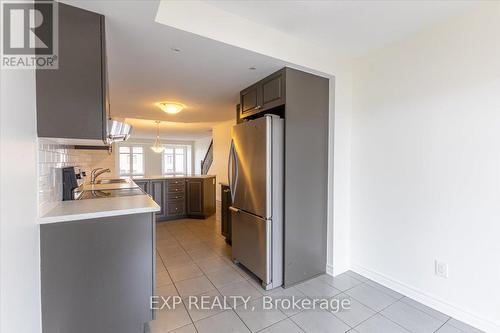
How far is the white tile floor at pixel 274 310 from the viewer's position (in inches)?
68.8

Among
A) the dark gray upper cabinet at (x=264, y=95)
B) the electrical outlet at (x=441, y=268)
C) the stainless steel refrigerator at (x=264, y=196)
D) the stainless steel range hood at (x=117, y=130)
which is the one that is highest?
the dark gray upper cabinet at (x=264, y=95)

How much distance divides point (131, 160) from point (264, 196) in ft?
29.5

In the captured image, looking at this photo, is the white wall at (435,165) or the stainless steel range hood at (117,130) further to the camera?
the stainless steel range hood at (117,130)

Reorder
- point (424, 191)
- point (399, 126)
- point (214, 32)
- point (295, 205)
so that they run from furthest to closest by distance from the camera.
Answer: point (295, 205) → point (399, 126) → point (424, 191) → point (214, 32)

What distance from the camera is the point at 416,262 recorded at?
2.12 m

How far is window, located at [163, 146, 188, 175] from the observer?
10508 mm

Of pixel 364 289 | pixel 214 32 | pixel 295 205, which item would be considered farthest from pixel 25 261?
pixel 364 289

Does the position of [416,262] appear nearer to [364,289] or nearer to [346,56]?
[364,289]

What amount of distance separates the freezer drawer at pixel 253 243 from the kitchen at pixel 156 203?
1cm

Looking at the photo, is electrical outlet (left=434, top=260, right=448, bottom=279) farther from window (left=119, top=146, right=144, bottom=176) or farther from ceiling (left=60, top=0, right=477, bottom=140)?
window (left=119, top=146, right=144, bottom=176)

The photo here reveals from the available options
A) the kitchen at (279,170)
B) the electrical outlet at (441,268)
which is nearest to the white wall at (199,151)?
the kitchen at (279,170)

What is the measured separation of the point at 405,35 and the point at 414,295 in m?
2.44

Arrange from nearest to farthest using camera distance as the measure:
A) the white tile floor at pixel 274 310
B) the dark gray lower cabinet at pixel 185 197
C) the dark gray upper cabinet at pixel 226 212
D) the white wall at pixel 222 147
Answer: the white tile floor at pixel 274 310, the dark gray upper cabinet at pixel 226 212, the dark gray lower cabinet at pixel 185 197, the white wall at pixel 222 147

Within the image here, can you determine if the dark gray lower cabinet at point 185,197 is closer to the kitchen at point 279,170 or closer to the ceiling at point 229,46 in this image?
the kitchen at point 279,170
